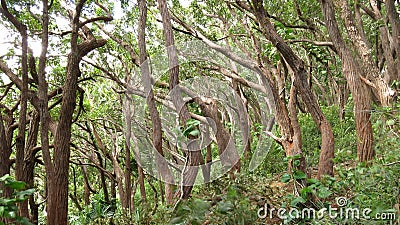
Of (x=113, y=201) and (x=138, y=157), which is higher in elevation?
(x=138, y=157)

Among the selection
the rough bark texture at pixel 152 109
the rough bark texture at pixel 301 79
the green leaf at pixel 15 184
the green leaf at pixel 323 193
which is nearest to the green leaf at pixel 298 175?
the green leaf at pixel 323 193

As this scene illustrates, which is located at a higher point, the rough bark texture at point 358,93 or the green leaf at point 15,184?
the rough bark texture at point 358,93

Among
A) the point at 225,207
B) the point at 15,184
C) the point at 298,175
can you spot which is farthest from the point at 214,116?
the point at 15,184

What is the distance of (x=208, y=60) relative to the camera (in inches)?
413

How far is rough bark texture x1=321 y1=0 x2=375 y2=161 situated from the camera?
564 centimetres

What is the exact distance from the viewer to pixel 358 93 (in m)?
6.04

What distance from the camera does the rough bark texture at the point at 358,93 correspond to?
5.64 m

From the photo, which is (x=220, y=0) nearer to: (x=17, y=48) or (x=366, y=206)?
(x=17, y=48)

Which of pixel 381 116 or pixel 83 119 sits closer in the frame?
pixel 381 116

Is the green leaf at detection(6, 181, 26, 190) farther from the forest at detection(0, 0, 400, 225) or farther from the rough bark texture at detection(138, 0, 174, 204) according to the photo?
the rough bark texture at detection(138, 0, 174, 204)

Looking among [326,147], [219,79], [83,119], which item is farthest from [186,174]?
[219,79]

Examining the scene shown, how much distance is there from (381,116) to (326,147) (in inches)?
88.9

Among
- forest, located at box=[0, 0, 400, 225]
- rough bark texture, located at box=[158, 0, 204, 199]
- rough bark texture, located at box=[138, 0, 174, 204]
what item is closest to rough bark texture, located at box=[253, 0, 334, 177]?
forest, located at box=[0, 0, 400, 225]

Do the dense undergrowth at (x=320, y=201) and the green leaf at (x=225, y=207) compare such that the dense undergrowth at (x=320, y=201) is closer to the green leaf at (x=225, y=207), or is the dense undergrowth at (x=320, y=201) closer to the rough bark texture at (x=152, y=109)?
the green leaf at (x=225, y=207)
